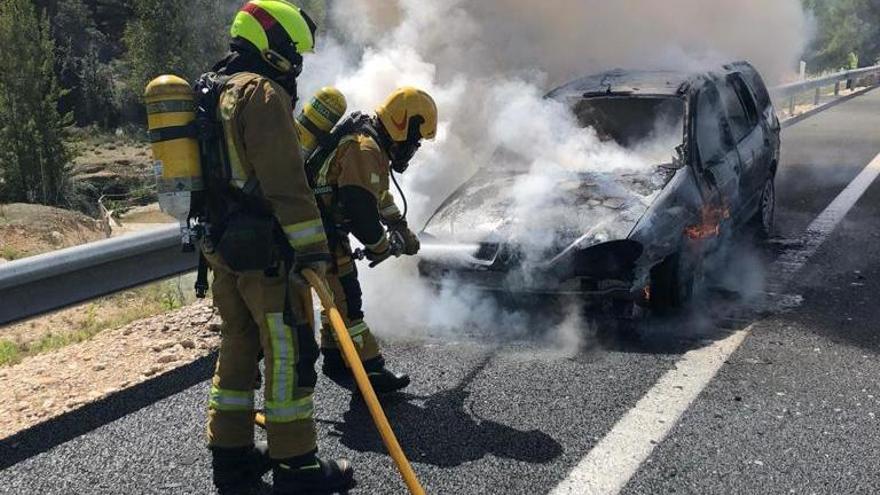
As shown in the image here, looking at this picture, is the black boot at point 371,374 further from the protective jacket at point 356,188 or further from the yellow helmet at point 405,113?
the yellow helmet at point 405,113

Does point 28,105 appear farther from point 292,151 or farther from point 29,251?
point 292,151

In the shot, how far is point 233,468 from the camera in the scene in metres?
3.18

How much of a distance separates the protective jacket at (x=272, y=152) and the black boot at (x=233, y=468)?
2.89ft

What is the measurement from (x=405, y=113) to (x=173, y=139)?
132 cm

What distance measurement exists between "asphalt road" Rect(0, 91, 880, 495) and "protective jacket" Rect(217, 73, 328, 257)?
1.06 m

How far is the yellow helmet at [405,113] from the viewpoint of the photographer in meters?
3.98

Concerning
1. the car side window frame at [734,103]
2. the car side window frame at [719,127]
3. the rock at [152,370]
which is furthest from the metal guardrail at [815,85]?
the rock at [152,370]

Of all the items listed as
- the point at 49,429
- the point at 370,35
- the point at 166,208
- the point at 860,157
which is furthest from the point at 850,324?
the point at 860,157

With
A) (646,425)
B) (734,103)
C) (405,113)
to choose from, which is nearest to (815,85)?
(734,103)

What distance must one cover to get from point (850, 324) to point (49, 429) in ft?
14.6

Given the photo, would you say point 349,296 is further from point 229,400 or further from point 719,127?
point 719,127

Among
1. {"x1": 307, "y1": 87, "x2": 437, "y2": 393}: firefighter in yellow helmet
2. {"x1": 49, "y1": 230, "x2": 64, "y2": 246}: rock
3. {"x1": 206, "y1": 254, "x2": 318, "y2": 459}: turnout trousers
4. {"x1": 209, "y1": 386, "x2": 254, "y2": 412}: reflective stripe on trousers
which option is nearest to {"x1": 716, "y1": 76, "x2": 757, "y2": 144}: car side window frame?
{"x1": 307, "y1": 87, "x2": 437, "y2": 393}: firefighter in yellow helmet

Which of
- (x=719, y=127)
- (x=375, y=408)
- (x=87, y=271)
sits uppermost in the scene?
(x=719, y=127)

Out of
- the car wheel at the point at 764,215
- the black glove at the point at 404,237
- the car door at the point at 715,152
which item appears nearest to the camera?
the black glove at the point at 404,237
